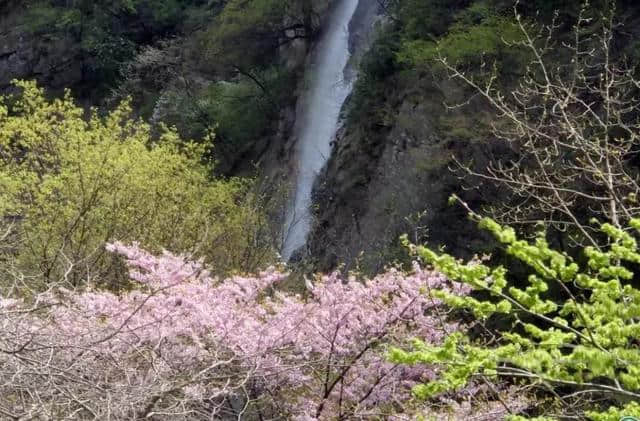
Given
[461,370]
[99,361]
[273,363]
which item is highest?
[461,370]

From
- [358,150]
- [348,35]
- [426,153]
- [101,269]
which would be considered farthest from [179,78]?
[101,269]

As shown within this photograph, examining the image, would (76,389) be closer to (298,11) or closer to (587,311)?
(587,311)

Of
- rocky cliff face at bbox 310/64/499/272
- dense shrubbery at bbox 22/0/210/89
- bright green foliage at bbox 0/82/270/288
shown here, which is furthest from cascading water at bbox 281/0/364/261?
dense shrubbery at bbox 22/0/210/89

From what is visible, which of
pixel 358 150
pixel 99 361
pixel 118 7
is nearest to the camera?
pixel 99 361

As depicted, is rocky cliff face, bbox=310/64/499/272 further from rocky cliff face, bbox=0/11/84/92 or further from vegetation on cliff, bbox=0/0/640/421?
rocky cliff face, bbox=0/11/84/92

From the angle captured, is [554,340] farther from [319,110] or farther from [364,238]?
[319,110]

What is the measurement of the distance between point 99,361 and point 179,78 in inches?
858

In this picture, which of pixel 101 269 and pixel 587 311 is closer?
pixel 587 311

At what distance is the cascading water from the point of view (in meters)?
18.6

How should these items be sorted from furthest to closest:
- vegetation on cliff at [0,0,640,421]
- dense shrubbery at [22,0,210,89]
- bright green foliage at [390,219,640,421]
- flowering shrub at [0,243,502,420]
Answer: dense shrubbery at [22,0,210,89] → flowering shrub at [0,243,502,420] → vegetation on cliff at [0,0,640,421] → bright green foliage at [390,219,640,421]

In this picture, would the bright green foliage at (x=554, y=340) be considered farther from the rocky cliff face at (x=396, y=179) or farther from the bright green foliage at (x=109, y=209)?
the rocky cliff face at (x=396, y=179)

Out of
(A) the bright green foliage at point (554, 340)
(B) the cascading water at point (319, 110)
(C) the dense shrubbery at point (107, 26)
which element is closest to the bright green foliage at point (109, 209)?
(B) the cascading water at point (319, 110)

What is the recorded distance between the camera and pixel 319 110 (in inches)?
824

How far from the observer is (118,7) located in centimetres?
2953
